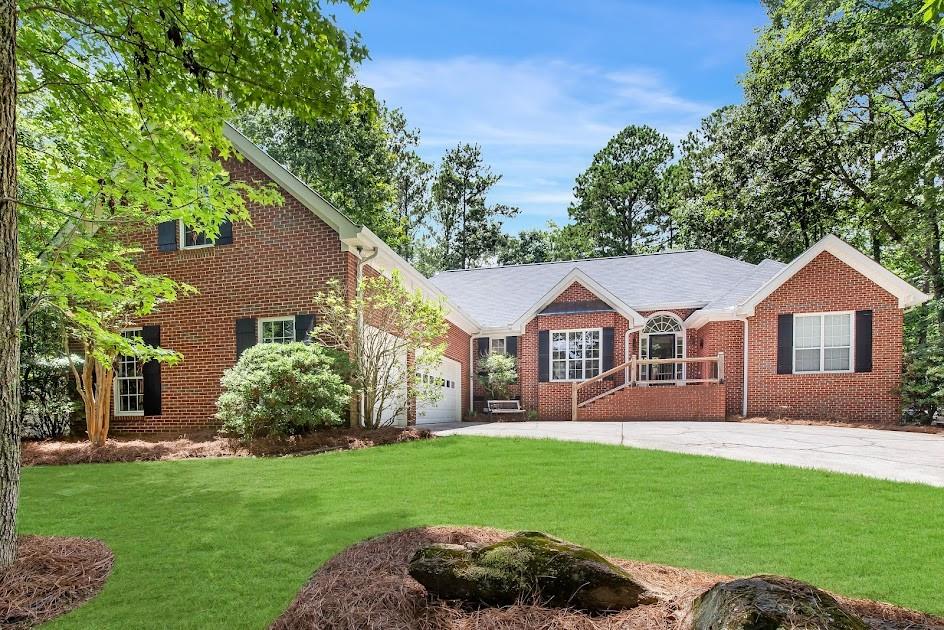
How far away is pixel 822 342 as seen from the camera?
1481 cm

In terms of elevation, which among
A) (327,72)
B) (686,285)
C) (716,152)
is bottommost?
(686,285)

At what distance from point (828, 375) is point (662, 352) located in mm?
5125

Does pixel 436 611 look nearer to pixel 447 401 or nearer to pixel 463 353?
pixel 447 401

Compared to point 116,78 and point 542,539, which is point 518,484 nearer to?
point 542,539

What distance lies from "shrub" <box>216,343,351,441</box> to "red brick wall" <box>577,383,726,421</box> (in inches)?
369

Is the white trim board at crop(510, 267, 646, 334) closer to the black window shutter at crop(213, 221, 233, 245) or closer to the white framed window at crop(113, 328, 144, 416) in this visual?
the black window shutter at crop(213, 221, 233, 245)

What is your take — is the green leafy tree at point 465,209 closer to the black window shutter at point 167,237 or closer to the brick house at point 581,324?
the brick house at point 581,324

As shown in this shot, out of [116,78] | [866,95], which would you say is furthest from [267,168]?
[866,95]

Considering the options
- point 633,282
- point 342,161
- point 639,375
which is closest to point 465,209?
point 342,161

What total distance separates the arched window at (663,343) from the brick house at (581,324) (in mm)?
52

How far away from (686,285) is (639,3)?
1491 cm

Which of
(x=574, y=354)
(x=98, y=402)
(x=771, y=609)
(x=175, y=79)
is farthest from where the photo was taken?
(x=574, y=354)

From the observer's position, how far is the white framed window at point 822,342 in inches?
575

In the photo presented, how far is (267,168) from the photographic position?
11.7m
